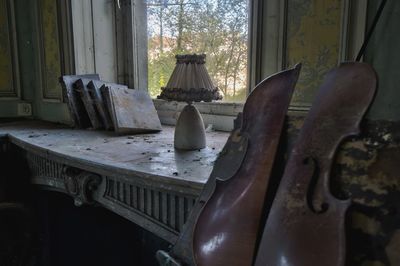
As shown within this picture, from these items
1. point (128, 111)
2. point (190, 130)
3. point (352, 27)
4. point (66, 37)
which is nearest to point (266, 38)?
point (352, 27)

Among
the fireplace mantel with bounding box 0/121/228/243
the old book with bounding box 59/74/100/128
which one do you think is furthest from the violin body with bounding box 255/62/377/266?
the old book with bounding box 59/74/100/128

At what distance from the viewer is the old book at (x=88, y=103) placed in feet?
4.97

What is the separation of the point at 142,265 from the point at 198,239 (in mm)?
1269

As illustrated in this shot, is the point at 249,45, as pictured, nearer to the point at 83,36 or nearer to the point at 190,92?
the point at 190,92

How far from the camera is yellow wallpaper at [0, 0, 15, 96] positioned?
1.98 meters

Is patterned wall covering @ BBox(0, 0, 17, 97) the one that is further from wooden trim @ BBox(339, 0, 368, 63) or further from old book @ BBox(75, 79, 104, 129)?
wooden trim @ BBox(339, 0, 368, 63)

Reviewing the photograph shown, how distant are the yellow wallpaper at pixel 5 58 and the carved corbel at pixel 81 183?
3.98 ft

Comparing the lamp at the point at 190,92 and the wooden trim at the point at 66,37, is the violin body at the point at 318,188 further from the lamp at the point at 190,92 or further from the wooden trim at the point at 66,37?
the wooden trim at the point at 66,37

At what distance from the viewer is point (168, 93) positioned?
1.07m

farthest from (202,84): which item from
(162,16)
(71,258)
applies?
(71,258)

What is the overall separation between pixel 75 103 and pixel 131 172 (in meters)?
0.85

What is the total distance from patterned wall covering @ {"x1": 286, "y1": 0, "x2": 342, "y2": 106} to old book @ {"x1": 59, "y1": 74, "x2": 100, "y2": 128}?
0.98 meters

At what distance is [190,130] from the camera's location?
1104mm

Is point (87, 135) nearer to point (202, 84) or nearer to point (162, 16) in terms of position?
point (202, 84)
